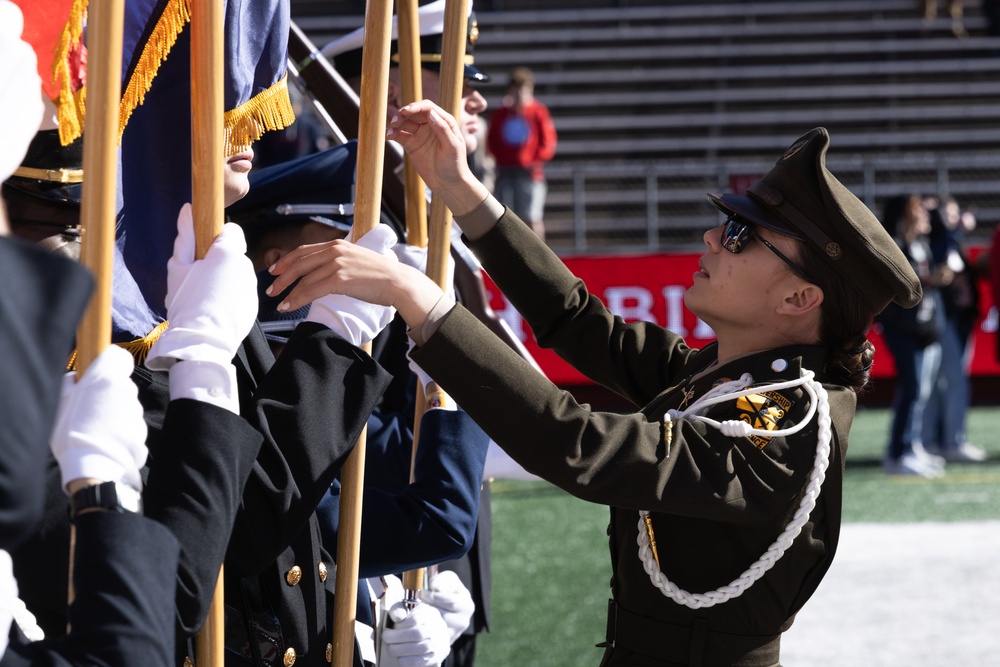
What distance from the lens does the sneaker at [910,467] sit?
859cm

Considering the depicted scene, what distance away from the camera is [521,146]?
40.9ft

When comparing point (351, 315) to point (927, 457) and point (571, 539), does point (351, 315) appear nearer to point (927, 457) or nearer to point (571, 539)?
point (571, 539)

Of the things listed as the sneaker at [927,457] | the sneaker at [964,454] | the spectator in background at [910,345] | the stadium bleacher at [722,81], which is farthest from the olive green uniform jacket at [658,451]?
the stadium bleacher at [722,81]

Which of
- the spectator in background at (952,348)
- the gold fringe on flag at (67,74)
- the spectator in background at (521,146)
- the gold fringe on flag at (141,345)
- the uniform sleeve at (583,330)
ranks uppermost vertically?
the gold fringe on flag at (67,74)

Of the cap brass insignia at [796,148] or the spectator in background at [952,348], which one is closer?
the cap brass insignia at [796,148]

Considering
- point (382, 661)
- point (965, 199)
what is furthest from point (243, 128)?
point (965, 199)

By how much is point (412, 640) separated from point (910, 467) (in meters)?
6.93

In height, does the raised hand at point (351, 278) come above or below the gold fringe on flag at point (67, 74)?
below

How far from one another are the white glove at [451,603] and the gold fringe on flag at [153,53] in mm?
1143

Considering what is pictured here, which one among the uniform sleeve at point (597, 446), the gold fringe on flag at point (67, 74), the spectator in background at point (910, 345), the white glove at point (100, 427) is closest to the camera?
the white glove at point (100, 427)

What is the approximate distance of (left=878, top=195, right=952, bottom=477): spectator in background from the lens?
28.0ft

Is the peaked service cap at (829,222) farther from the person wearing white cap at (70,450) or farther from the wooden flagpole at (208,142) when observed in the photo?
the person wearing white cap at (70,450)

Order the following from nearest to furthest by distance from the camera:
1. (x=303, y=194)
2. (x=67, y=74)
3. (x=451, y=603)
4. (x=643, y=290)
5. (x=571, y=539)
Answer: (x=67, y=74) < (x=451, y=603) < (x=303, y=194) < (x=571, y=539) < (x=643, y=290)

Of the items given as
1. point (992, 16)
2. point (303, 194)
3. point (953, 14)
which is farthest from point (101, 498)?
point (953, 14)
